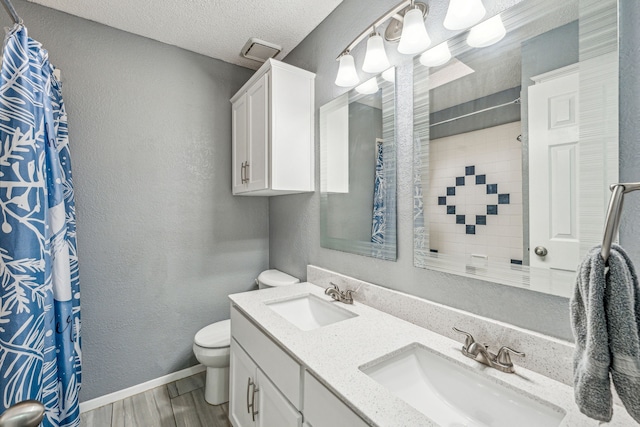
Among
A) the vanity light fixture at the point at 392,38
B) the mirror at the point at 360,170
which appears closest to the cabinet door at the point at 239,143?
the mirror at the point at 360,170

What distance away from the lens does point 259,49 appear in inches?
83.7

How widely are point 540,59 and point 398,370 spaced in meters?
1.12

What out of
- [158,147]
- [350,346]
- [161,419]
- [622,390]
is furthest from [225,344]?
[622,390]

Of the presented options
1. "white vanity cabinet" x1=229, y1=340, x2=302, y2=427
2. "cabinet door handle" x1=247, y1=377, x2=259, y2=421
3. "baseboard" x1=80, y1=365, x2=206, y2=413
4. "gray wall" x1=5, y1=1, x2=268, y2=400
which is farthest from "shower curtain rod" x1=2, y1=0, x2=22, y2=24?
"baseboard" x1=80, y1=365, x2=206, y2=413

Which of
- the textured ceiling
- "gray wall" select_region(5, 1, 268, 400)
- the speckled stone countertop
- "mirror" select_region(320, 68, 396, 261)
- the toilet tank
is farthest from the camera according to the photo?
the toilet tank

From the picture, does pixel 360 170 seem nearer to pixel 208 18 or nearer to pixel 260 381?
pixel 260 381

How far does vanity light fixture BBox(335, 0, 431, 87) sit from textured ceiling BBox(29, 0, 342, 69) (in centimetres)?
50

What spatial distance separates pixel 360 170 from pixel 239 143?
1.11 meters

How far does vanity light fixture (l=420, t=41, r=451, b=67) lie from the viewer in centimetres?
112

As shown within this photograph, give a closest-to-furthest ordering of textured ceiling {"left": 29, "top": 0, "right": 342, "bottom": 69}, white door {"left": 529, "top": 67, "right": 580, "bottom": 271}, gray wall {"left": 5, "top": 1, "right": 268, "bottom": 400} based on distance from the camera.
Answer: white door {"left": 529, "top": 67, "right": 580, "bottom": 271}, textured ceiling {"left": 29, "top": 0, "right": 342, "bottom": 69}, gray wall {"left": 5, "top": 1, "right": 268, "bottom": 400}

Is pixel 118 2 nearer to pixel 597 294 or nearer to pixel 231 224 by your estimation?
pixel 231 224

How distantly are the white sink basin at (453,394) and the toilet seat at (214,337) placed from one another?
1.26m

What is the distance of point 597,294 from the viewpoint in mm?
510

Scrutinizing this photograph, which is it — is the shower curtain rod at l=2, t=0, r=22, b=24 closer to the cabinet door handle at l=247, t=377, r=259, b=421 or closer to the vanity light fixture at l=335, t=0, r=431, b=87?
the vanity light fixture at l=335, t=0, r=431, b=87
